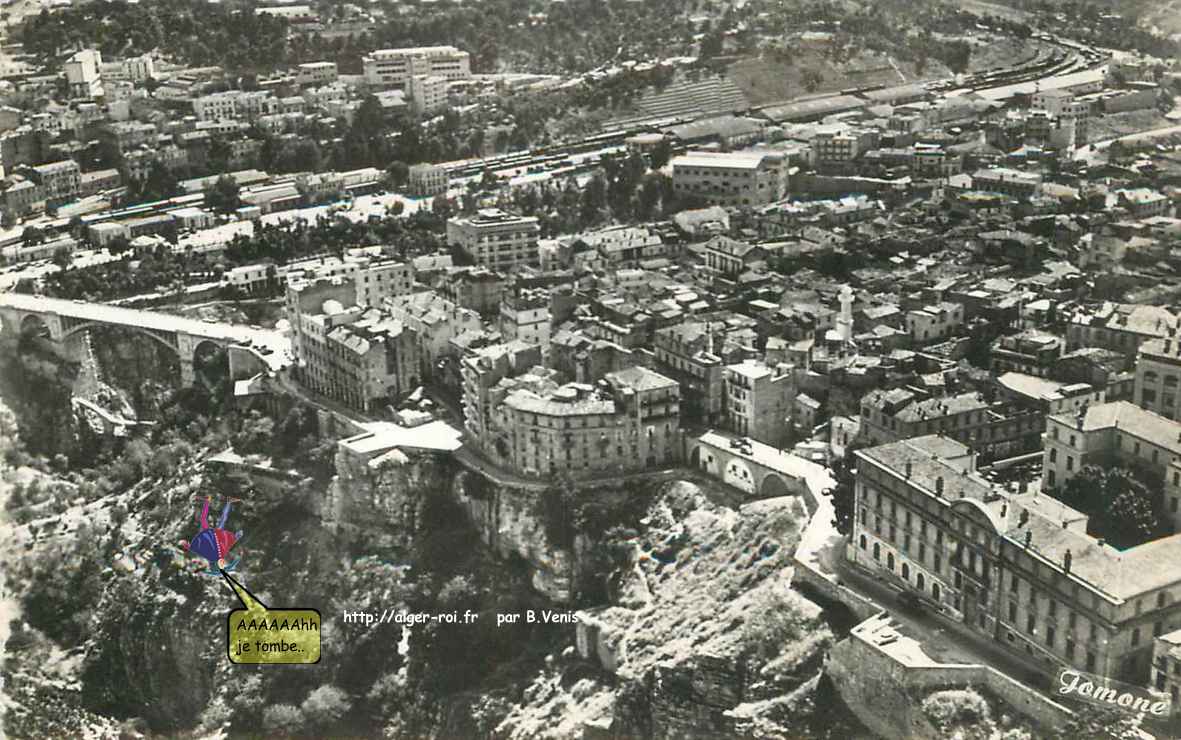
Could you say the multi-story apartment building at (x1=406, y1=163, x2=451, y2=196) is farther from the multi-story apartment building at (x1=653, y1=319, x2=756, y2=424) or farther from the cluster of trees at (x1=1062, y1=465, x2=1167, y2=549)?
the cluster of trees at (x1=1062, y1=465, x2=1167, y2=549)

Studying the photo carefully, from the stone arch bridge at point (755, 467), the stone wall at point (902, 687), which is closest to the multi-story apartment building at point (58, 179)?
the stone arch bridge at point (755, 467)

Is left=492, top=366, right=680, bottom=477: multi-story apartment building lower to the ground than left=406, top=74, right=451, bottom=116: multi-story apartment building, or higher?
lower

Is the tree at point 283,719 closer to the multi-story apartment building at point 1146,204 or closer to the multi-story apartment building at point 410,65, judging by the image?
the multi-story apartment building at point 1146,204

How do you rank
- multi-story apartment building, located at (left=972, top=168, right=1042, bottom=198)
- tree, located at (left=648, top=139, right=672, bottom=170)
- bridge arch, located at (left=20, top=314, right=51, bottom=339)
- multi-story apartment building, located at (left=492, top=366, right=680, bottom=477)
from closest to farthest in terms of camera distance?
multi-story apartment building, located at (left=492, top=366, right=680, bottom=477) < bridge arch, located at (left=20, top=314, right=51, bottom=339) < multi-story apartment building, located at (left=972, top=168, right=1042, bottom=198) < tree, located at (left=648, top=139, right=672, bottom=170)

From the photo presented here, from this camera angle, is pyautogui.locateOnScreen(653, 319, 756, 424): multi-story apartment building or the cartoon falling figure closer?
the cartoon falling figure

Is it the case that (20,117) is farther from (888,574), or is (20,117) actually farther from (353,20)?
(888,574)

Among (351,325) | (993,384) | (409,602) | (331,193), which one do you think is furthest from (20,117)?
(993,384)

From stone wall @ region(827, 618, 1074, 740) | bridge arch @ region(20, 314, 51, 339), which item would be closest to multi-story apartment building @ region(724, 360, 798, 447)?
stone wall @ region(827, 618, 1074, 740)
